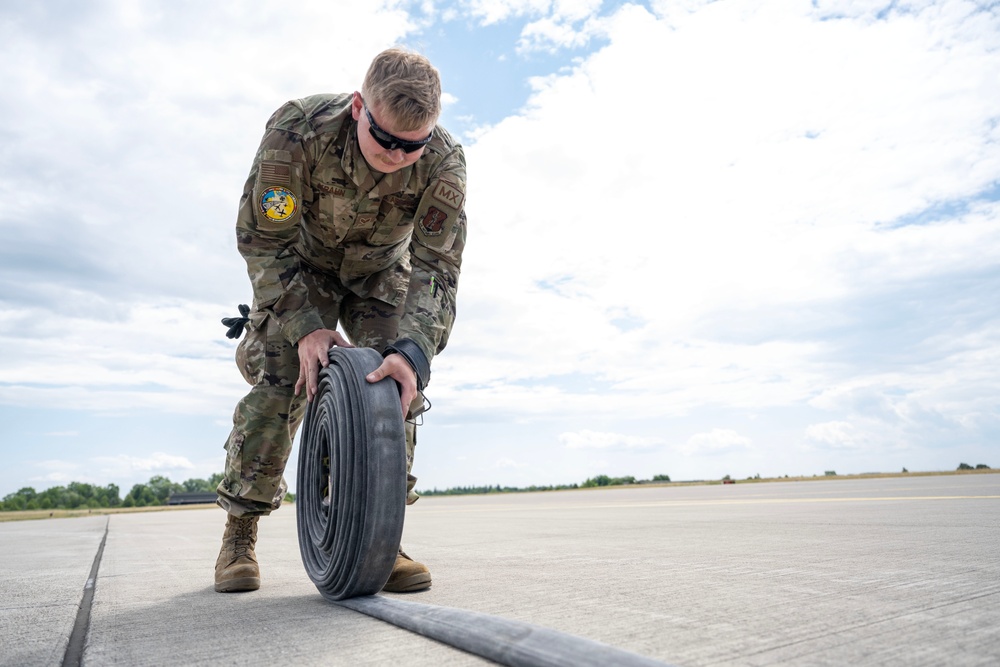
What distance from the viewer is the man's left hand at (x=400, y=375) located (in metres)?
2.44

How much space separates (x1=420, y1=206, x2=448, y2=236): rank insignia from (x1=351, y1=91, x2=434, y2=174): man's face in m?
0.25

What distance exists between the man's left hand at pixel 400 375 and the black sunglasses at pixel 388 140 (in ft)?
2.73

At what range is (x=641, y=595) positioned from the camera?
2199mm

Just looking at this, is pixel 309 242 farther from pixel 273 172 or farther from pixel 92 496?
pixel 92 496

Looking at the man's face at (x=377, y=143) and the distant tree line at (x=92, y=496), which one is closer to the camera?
the man's face at (x=377, y=143)

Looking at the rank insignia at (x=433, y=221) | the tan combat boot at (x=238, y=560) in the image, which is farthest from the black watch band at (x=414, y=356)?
the tan combat boot at (x=238, y=560)

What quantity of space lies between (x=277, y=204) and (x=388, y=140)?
1.93 ft

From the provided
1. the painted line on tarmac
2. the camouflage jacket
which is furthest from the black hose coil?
the painted line on tarmac

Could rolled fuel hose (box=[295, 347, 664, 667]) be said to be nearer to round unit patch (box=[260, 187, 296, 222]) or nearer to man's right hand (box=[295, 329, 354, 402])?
man's right hand (box=[295, 329, 354, 402])

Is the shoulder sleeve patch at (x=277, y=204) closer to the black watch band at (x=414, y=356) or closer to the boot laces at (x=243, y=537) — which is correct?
the black watch band at (x=414, y=356)

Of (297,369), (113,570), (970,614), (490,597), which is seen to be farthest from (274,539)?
(970,614)

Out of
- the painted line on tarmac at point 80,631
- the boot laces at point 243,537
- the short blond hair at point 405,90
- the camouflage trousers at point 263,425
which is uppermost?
the short blond hair at point 405,90

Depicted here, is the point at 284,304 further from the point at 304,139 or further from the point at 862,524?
the point at 862,524

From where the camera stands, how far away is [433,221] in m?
3.10
